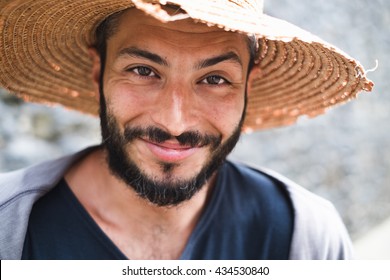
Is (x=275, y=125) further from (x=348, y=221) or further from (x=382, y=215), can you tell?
(x=382, y=215)

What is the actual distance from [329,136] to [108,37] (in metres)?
3.22

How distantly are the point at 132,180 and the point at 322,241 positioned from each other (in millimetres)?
762

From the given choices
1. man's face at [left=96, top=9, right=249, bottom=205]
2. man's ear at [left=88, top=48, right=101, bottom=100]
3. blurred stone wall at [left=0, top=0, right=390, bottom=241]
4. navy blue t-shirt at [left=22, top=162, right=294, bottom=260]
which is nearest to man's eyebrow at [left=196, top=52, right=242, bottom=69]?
man's face at [left=96, top=9, right=249, bottom=205]

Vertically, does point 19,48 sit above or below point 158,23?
below

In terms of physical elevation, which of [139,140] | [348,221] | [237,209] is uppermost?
[139,140]

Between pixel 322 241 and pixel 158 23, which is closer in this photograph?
pixel 158 23

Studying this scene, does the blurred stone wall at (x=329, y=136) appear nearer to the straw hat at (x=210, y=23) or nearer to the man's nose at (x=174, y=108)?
the straw hat at (x=210, y=23)

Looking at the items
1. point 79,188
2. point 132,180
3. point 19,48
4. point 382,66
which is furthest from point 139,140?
point 382,66

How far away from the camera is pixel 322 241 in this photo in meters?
2.07

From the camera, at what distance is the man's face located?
1.69 metres

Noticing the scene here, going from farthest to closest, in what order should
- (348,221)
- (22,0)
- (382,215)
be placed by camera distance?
1. (382,215)
2. (348,221)
3. (22,0)

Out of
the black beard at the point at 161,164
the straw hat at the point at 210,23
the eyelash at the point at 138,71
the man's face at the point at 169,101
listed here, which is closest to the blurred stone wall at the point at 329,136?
the straw hat at the point at 210,23

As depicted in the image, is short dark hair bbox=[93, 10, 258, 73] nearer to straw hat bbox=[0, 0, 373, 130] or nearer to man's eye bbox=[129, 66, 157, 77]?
straw hat bbox=[0, 0, 373, 130]

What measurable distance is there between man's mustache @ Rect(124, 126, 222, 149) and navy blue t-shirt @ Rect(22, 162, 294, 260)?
13.6 inches
